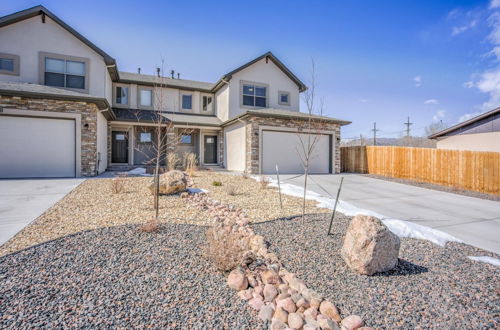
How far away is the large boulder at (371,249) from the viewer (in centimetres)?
298

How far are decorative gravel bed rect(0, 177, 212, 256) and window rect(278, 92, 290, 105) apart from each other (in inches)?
448

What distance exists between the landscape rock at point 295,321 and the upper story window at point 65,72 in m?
13.5

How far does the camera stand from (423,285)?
2.81 metres

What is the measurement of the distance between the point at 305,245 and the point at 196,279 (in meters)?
1.65

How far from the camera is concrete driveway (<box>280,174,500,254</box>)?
4.77 meters

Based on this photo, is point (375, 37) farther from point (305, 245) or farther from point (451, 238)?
point (305, 245)

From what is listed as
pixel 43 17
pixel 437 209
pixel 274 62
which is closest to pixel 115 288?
pixel 437 209

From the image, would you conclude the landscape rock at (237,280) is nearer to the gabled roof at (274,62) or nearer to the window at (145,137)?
the gabled roof at (274,62)

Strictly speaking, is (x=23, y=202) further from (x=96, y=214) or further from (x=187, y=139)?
(x=187, y=139)

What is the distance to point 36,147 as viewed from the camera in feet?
33.2

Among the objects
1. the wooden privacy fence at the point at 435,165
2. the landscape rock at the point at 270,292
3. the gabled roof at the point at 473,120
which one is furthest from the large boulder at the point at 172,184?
the gabled roof at the point at 473,120

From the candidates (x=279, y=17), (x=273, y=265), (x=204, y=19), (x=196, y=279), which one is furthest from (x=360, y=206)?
(x=204, y=19)

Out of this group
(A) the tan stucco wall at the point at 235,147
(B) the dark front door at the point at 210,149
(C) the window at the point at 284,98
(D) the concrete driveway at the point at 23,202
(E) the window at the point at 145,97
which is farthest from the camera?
(B) the dark front door at the point at 210,149

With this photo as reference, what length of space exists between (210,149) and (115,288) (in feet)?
47.8
